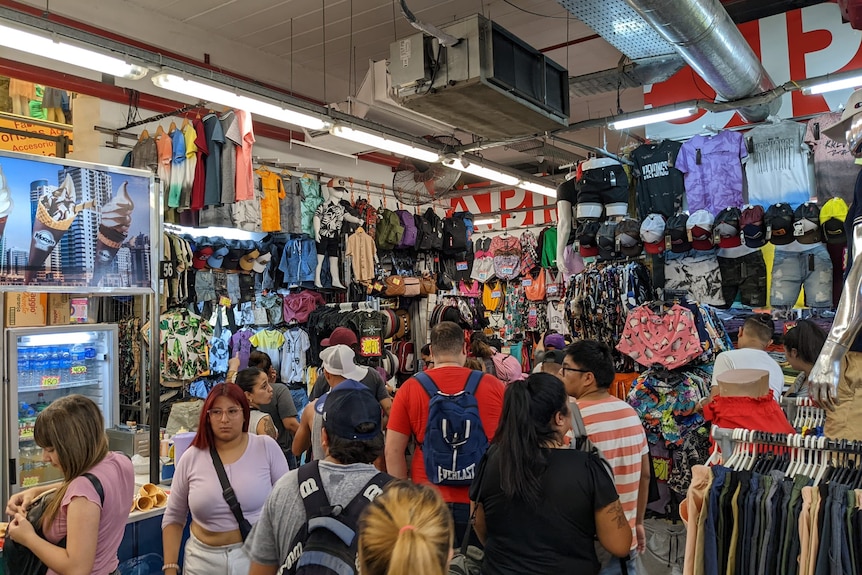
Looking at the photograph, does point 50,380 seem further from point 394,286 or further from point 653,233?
point 394,286

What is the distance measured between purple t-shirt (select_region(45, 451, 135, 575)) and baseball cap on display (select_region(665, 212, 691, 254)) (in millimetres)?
4717

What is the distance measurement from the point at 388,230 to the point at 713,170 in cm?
450

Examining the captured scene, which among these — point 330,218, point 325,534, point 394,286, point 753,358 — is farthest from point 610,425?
point 394,286

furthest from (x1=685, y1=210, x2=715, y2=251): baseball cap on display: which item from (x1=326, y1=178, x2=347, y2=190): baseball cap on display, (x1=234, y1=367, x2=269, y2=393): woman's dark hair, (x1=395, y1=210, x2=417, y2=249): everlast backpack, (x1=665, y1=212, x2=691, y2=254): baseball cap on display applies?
(x1=326, y1=178, x2=347, y2=190): baseball cap on display

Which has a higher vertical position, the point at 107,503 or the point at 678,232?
the point at 678,232

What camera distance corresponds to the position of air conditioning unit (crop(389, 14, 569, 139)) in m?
5.16

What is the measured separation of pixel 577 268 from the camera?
22.8 feet

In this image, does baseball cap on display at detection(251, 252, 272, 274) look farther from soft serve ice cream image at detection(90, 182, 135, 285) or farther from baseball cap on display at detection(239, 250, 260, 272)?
soft serve ice cream image at detection(90, 182, 135, 285)

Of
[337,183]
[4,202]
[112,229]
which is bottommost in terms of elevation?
[112,229]

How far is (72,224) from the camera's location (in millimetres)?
3889

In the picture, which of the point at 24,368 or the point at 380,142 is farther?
the point at 380,142

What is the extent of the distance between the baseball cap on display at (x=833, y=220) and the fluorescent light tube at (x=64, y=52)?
5.14 meters

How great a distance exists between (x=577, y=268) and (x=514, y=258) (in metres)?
4.20

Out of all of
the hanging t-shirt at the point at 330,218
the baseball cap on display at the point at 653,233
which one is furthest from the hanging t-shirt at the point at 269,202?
the baseball cap on display at the point at 653,233
